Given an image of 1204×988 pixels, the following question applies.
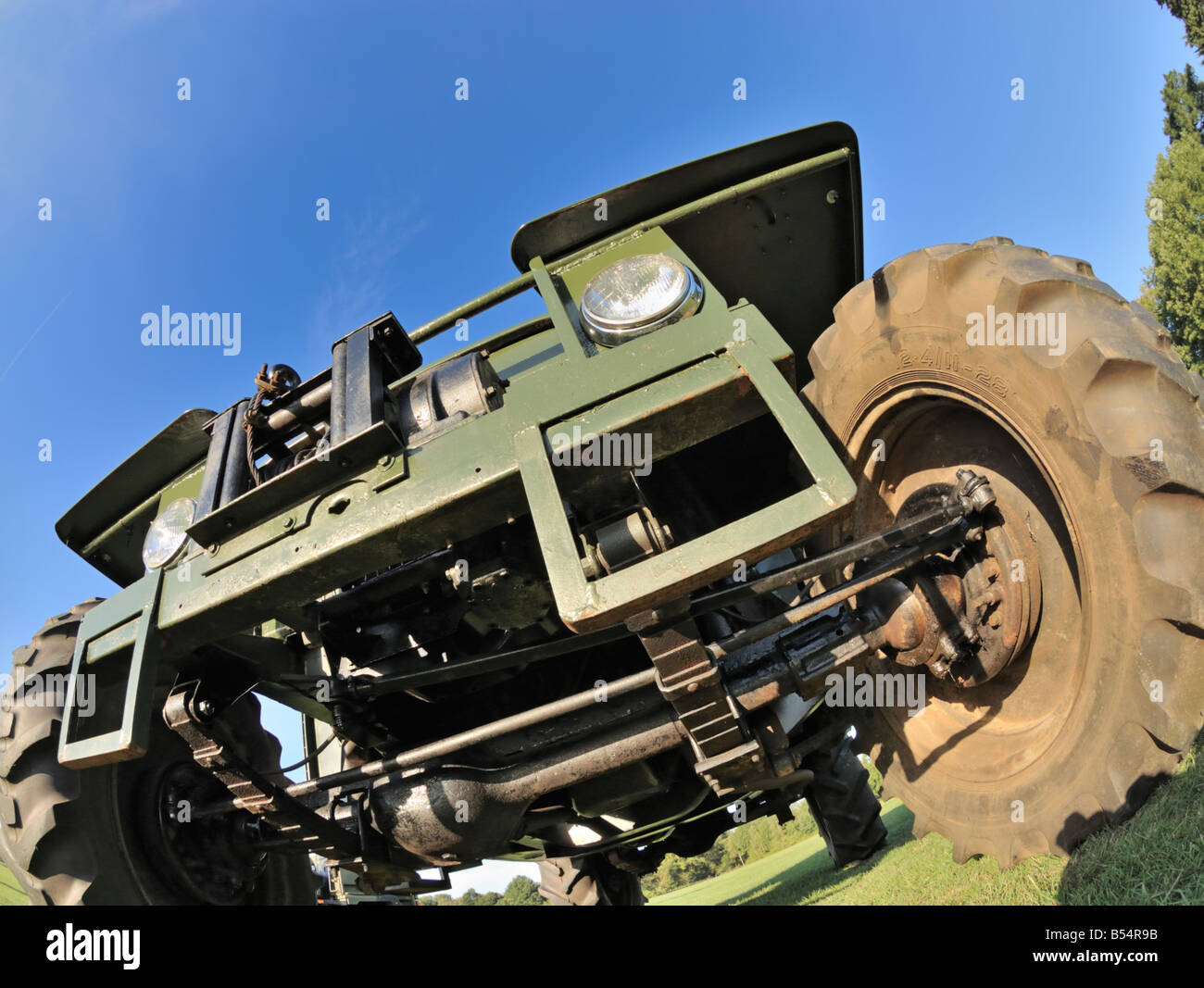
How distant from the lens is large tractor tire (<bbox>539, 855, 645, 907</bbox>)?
17.9 feet

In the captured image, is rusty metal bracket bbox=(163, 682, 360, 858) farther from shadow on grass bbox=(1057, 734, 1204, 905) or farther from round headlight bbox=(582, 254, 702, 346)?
shadow on grass bbox=(1057, 734, 1204, 905)

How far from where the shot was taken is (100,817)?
2922 millimetres

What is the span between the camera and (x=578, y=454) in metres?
2.05

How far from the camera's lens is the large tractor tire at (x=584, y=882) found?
545cm

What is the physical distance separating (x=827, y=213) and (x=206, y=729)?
2.76 meters

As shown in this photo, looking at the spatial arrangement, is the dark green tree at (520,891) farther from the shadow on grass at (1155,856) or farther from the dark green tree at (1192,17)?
the dark green tree at (1192,17)

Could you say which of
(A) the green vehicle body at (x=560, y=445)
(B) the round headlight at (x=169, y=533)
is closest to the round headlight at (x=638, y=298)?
(A) the green vehicle body at (x=560, y=445)

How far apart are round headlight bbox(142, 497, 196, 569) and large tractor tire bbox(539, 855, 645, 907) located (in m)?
3.62

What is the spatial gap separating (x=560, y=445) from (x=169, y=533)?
1796mm

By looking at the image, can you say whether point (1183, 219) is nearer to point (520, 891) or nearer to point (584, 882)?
point (584, 882)

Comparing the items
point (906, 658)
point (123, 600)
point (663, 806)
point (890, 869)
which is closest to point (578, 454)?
point (906, 658)

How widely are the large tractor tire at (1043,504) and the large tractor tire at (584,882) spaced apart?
128 inches
